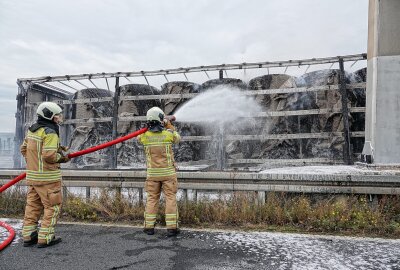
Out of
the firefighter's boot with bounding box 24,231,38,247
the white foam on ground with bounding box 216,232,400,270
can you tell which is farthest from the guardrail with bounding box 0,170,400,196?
the firefighter's boot with bounding box 24,231,38,247

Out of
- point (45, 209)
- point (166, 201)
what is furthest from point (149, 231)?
point (45, 209)

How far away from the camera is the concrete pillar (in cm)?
676

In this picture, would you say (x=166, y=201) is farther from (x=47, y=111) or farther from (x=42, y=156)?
(x=47, y=111)

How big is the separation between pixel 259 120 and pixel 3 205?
6645 mm

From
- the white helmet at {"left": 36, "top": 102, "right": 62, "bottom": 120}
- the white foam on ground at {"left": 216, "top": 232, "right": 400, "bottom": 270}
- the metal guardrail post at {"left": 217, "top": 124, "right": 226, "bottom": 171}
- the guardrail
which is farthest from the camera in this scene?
the metal guardrail post at {"left": 217, "top": 124, "right": 226, "bottom": 171}

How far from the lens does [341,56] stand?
8.20m

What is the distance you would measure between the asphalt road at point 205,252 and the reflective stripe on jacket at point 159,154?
34.1 inches

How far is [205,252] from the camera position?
374 centimetres

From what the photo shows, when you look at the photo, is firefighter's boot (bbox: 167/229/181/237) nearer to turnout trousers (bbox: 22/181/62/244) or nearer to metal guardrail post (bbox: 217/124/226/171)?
turnout trousers (bbox: 22/181/62/244)

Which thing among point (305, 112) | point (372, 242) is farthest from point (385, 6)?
point (372, 242)

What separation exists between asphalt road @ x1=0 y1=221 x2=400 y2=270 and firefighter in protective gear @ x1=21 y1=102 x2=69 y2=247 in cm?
24

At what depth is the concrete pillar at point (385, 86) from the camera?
22.2 ft

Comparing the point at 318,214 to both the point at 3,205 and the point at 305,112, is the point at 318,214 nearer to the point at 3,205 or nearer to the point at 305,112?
the point at 305,112

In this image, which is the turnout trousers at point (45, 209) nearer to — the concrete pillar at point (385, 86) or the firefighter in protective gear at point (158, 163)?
the firefighter in protective gear at point (158, 163)
